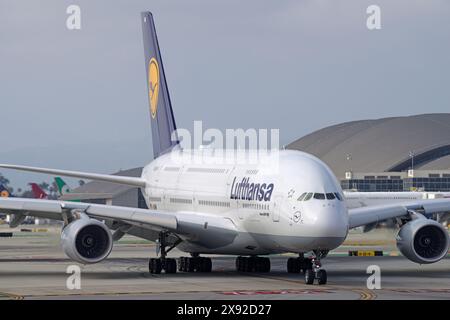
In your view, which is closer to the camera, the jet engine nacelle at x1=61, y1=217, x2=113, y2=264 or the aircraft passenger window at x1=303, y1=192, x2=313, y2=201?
the aircraft passenger window at x1=303, y1=192, x2=313, y2=201

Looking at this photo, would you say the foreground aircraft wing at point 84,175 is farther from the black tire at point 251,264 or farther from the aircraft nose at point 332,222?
the aircraft nose at point 332,222

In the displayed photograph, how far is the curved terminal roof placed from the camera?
156500 mm

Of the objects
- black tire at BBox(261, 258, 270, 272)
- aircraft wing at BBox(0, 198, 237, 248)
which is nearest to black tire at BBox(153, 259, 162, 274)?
aircraft wing at BBox(0, 198, 237, 248)

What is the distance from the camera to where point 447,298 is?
33.8 metres

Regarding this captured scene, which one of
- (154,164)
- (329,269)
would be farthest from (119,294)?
(154,164)

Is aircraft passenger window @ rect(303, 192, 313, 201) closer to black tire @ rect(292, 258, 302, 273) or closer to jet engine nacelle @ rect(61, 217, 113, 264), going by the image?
black tire @ rect(292, 258, 302, 273)

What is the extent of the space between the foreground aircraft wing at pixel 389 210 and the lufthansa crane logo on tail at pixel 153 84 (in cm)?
1667

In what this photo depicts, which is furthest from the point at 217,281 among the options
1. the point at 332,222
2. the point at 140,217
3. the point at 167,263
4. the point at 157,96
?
the point at 157,96

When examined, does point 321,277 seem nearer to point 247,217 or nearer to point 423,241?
point 247,217

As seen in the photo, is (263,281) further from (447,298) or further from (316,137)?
(316,137)

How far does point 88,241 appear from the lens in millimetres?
42125

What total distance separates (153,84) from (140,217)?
56.1 ft

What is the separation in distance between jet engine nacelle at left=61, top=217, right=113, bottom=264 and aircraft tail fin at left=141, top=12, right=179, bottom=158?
15.5m

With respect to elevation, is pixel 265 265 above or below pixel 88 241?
below
